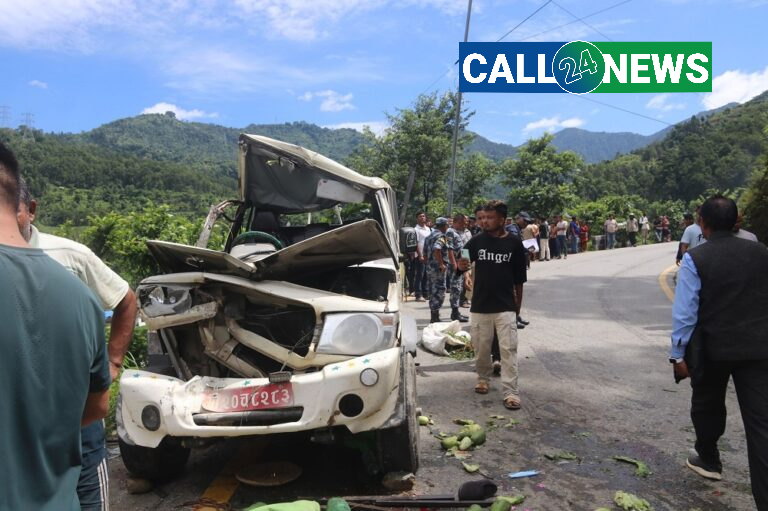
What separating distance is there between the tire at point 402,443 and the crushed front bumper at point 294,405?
15 centimetres

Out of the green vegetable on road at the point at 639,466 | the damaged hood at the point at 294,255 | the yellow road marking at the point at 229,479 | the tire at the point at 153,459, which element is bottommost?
the green vegetable on road at the point at 639,466

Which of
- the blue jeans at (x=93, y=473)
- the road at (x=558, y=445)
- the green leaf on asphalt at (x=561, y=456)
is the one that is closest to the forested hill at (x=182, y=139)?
the road at (x=558, y=445)

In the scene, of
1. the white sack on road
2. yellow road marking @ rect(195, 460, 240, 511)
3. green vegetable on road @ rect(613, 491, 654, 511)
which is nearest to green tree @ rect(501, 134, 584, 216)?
the white sack on road

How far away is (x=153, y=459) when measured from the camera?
3.60 meters

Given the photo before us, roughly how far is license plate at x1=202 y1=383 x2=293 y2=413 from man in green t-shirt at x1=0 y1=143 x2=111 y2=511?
1.72 m

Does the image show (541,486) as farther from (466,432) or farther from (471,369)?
(471,369)

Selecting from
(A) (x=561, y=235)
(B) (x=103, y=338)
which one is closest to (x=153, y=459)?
(B) (x=103, y=338)

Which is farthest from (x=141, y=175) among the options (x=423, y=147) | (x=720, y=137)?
(x=720, y=137)

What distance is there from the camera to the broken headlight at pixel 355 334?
132 inches

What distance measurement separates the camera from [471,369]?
6445 mm

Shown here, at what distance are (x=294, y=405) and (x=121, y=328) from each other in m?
1.03

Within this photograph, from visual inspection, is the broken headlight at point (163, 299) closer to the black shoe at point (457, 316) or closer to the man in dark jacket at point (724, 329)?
the man in dark jacket at point (724, 329)

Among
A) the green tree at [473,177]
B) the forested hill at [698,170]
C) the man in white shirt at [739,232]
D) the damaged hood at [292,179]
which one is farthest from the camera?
the forested hill at [698,170]

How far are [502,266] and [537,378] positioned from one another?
158 centimetres
